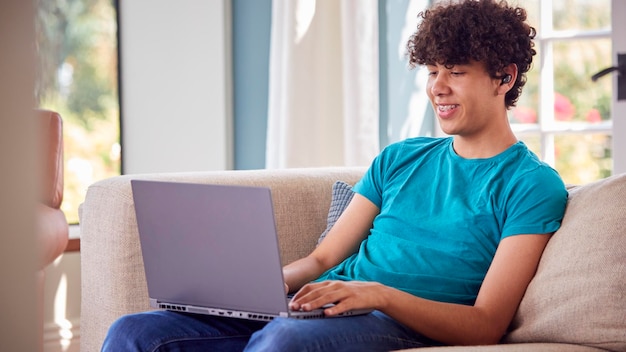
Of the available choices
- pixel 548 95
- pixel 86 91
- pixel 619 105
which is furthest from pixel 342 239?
pixel 86 91

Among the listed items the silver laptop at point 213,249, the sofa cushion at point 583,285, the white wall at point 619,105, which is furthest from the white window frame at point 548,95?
the silver laptop at point 213,249

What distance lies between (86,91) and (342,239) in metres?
1.97

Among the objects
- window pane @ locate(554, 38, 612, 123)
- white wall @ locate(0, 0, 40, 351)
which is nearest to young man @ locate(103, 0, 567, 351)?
white wall @ locate(0, 0, 40, 351)

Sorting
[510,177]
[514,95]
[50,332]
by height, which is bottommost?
[50,332]

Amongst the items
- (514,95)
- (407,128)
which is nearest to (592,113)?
(407,128)

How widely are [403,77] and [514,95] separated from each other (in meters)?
1.68

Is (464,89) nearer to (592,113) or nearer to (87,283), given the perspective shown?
(87,283)

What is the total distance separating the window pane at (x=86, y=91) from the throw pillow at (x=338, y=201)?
169 cm

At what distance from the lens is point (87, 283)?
79.7 inches

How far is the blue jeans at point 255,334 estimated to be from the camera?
1356 millimetres

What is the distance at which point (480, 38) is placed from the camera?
1.76 m

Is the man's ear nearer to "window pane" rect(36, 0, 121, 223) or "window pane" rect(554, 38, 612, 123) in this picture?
"window pane" rect(554, 38, 612, 123)

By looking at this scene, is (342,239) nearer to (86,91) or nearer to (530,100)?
(530,100)

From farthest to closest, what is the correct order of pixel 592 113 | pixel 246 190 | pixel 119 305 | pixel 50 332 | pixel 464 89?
pixel 50 332, pixel 592 113, pixel 119 305, pixel 464 89, pixel 246 190
